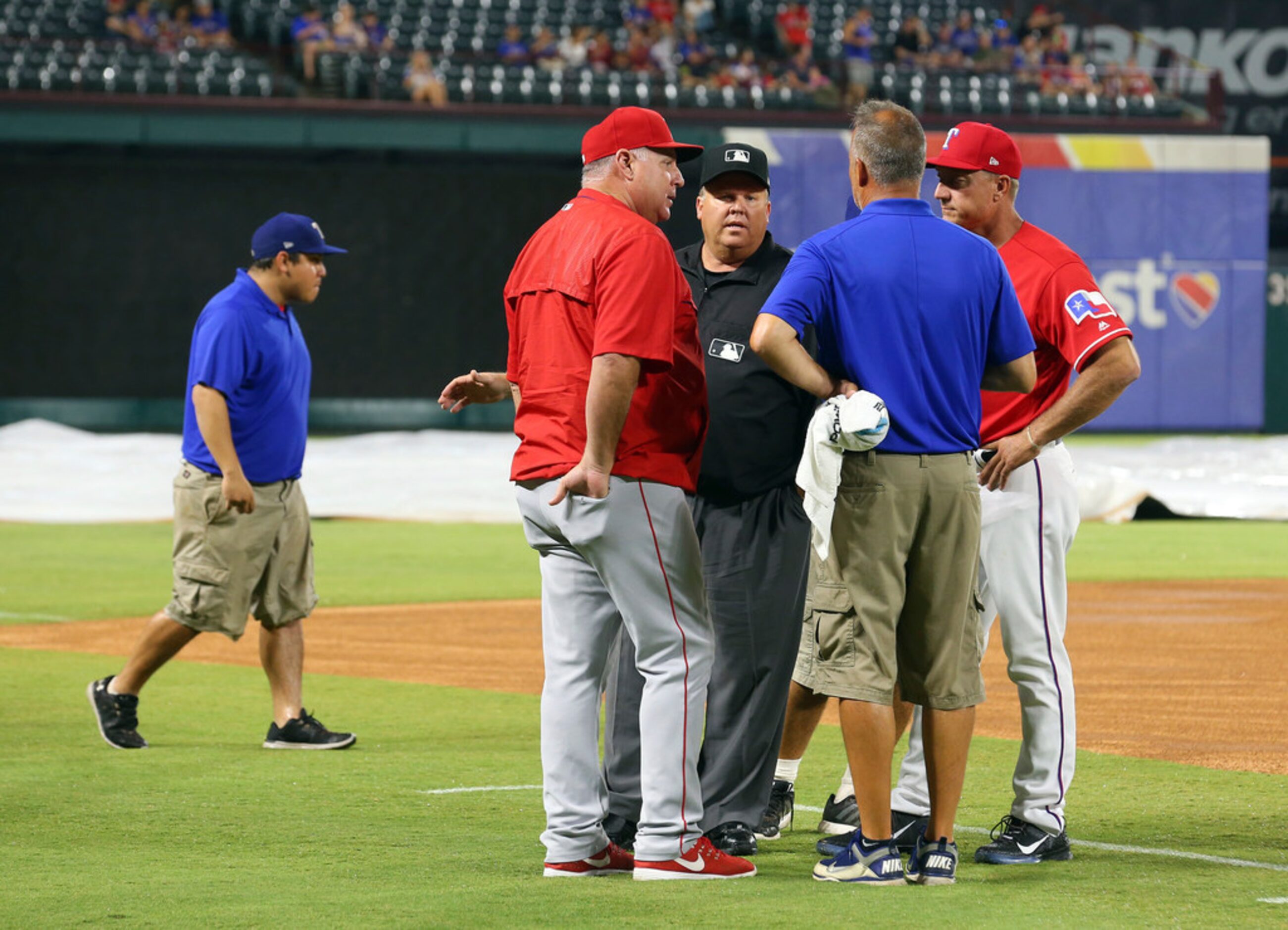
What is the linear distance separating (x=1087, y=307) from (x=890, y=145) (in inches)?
33.6

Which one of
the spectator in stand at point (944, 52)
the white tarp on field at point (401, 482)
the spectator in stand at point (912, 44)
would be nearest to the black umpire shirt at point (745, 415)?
the white tarp on field at point (401, 482)

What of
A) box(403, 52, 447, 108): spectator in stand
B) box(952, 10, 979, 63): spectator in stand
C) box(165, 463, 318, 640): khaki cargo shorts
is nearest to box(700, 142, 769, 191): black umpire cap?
box(165, 463, 318, 640): khaki cargo shorts

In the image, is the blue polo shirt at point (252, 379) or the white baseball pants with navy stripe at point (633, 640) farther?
the blue polo shirt at point (252, 379)

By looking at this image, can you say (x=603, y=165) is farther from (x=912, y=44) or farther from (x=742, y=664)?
(x=912, y=44)

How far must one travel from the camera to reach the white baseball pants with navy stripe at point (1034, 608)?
5.52m

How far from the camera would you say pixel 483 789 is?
6652 mm

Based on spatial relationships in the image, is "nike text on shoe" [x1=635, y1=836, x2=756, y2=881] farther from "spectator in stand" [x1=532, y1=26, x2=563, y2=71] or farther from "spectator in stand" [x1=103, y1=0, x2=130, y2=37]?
→ "spectator in stand" [x1=103, y1=0, x2=130, y2=37]

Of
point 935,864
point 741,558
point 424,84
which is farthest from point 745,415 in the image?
point 424,84

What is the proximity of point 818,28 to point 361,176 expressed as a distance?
27.6 ft

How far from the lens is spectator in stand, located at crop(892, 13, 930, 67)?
30.0 m

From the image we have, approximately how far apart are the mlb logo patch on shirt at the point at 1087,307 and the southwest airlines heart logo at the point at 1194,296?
976 inches

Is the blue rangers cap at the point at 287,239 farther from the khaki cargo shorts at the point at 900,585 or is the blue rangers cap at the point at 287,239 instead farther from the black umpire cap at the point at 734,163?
the khaki cargo shorts at the point at 900,585

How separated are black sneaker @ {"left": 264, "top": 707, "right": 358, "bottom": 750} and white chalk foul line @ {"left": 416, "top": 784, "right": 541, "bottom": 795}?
105 cm

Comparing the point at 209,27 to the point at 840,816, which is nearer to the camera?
the point at 840,816
